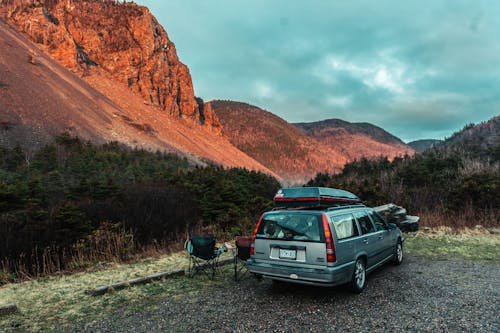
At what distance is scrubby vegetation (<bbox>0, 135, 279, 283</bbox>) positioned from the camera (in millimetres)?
8750

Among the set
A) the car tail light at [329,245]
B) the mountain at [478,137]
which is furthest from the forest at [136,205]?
the car tail light at [329,245]

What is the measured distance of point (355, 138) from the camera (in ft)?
527

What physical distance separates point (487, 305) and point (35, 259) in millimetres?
9902

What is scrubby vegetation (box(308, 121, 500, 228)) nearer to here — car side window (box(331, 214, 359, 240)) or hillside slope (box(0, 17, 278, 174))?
car side window (box(331, 214, 359, 240))

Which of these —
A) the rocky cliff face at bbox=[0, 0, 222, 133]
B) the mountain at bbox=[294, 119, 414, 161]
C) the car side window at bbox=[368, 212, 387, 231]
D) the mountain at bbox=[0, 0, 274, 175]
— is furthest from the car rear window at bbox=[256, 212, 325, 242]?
the mountain at bbox=[294, 119, 414, 161]

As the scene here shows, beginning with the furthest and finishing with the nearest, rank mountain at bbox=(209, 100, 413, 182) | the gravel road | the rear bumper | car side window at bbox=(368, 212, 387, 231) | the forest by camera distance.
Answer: mountain at bbox=(209, 100, 413, 182), the forest, car side window at bbox=(368, 212, 387, 231), the rear bumper, the gravel road

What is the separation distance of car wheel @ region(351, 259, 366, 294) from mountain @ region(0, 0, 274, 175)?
27515mm

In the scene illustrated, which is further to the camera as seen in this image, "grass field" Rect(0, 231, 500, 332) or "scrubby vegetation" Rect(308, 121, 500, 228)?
"scrubby vegetation" Rect(308, 121, 500, 228)

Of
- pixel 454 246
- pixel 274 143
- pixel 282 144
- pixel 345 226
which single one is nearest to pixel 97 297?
pixel 345 226

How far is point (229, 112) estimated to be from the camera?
12362cm

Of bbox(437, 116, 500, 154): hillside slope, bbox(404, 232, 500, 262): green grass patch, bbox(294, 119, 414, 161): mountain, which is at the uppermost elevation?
bbox(294, 119, 414, 161): mountain

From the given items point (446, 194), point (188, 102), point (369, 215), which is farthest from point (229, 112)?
point (369, 215)

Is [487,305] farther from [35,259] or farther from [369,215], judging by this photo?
[35,259]

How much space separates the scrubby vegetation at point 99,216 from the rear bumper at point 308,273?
5.12 metres
